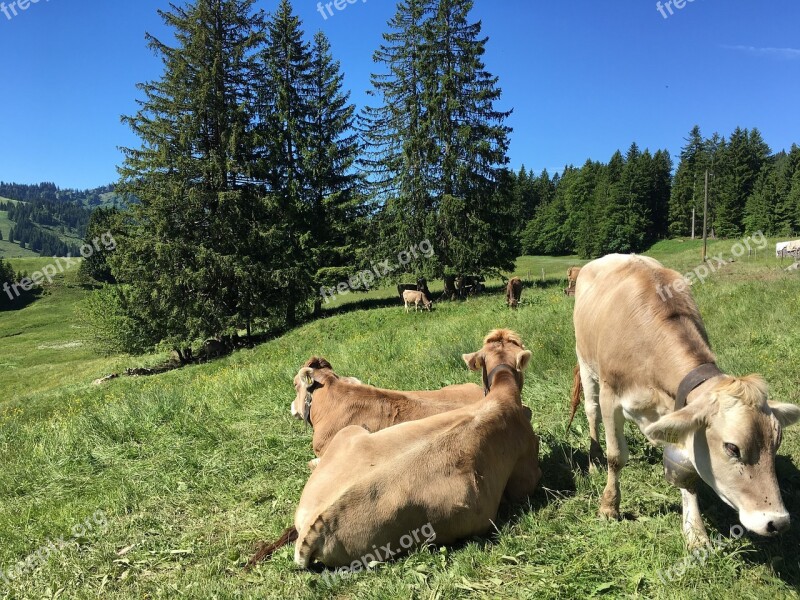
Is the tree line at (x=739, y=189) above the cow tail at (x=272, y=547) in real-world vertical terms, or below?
above

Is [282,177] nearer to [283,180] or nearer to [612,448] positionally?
[283,180]

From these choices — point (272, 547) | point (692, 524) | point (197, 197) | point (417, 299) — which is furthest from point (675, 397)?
point (197, 197)

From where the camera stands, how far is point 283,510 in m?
4.55

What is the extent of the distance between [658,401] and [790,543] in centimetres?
130

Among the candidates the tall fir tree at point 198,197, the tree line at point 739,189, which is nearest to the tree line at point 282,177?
the tall fir tree at point 198,197

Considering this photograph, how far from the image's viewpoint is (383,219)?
30.1 metres

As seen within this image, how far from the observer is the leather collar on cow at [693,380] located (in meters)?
2.88

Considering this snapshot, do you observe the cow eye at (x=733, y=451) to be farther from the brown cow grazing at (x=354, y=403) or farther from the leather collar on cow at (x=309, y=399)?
the leather collar on cow at (x=309, y=399)

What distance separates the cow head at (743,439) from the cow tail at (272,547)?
2.83 metres

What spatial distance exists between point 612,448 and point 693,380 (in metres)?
1.12

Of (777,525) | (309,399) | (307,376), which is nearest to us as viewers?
(777,525)

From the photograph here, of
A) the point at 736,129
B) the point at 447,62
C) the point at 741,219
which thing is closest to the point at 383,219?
the point at 447,62

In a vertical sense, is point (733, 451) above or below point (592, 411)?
above

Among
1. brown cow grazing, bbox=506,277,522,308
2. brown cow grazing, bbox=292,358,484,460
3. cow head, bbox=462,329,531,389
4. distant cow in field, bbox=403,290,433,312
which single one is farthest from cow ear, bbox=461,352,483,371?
distant cow in field, bbox=403,290,433,312
